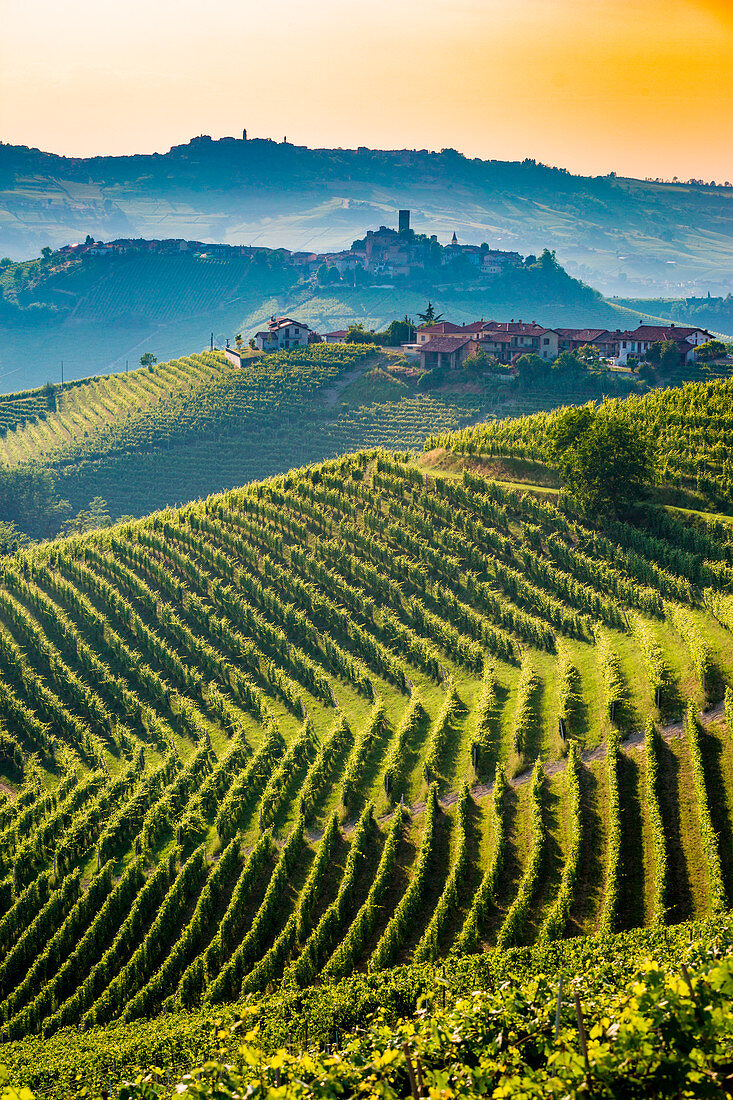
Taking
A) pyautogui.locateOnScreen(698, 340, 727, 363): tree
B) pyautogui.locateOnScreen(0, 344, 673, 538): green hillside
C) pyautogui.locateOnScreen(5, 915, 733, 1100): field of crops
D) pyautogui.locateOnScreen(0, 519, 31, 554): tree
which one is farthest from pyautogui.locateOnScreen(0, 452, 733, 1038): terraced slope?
pyautogui.locateOnScreen(698, 340, 727, 363): tree

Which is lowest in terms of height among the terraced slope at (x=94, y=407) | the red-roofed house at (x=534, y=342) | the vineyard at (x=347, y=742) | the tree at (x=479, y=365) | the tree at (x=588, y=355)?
the vineyard at (x=347, y=742)

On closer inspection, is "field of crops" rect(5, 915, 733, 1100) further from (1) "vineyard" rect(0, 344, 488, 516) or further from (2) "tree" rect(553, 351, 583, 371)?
(2) "tree" rect(553, 351, 583, 371)

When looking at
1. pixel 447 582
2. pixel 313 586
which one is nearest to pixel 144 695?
pixel 313 586

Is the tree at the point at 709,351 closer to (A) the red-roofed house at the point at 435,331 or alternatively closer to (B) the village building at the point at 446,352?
(B) the village building at the point at 446,352

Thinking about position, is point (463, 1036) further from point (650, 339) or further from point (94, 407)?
point (94, 407)

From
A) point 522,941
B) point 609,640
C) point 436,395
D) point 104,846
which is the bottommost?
point 104,846

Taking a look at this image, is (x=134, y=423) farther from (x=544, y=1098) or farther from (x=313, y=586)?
(x=544, y=1098)

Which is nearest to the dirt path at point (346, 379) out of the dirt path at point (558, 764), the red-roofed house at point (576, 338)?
the red-roofed house at point (576, 338)
